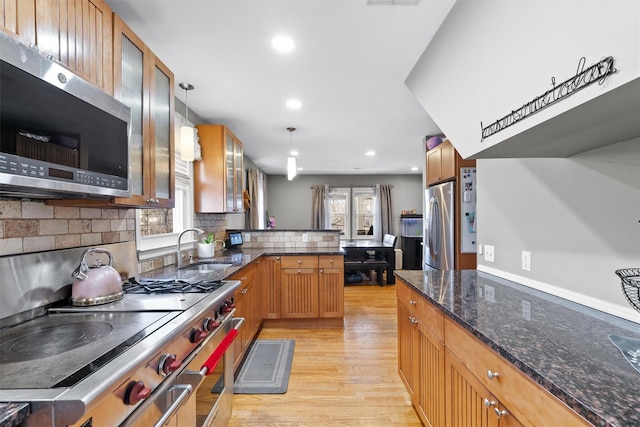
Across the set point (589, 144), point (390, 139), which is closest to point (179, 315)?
point (589, 144)

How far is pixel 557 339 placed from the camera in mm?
985

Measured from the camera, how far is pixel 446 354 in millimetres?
1368

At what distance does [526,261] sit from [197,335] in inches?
69.0

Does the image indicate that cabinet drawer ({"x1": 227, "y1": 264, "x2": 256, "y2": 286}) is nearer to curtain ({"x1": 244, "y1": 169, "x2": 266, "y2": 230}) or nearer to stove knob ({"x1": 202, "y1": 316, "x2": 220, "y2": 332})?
stove knob ({"x1": 202, "y1": 316, "x2": 220, "y2": 332})

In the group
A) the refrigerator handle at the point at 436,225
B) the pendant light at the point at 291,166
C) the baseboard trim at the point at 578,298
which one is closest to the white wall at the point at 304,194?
the pendant light at the point at 291,166

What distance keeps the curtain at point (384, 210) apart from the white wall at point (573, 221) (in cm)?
596

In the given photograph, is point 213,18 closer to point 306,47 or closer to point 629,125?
point 306,47

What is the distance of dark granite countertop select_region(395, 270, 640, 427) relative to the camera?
0.67 metres

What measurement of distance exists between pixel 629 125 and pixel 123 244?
2406 mm

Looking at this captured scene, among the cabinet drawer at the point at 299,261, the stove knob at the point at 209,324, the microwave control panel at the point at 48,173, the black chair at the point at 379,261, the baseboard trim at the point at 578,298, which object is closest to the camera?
the microwave control panel at the point at 48,173

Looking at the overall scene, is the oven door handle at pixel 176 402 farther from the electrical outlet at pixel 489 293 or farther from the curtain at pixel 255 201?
the curtain at pixel 255 201

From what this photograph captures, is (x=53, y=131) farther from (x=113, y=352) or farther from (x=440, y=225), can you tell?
(x=440, y=225)

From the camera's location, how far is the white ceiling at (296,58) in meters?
1.71

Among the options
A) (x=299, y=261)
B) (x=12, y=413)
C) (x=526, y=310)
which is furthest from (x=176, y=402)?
(x=299, y=261)
